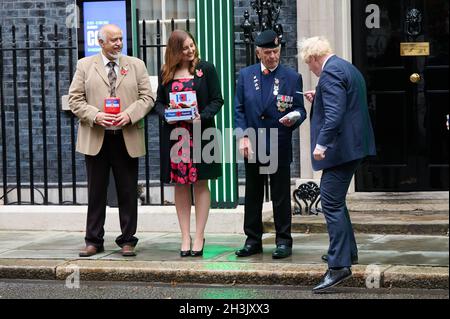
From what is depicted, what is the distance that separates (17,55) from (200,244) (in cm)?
402

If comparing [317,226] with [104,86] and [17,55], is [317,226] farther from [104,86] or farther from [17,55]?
[17,55]

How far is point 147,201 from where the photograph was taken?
34.1 ft

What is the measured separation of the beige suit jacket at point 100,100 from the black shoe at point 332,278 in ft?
7.11

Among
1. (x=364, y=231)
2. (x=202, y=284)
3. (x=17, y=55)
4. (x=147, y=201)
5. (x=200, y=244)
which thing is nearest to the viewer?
(x=202, y=284)

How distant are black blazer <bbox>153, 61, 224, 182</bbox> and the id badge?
325mm

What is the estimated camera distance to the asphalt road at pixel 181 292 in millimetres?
7227

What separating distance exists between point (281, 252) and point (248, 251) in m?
0.32

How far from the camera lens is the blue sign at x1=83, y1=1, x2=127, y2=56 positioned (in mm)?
11031

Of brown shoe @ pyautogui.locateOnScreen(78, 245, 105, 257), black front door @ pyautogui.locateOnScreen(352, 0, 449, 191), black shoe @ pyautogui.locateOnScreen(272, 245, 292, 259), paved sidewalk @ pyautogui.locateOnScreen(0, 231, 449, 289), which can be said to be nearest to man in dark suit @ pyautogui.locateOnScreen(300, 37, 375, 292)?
paved sidewalk @ pyautogui.locateOnScreen(0, 231, 449, 289)

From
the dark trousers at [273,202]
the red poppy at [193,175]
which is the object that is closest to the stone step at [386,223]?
the dark trousers at [273,202]

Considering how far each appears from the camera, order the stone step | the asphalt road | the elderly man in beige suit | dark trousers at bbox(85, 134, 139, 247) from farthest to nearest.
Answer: the stone step
dark trousers at bbox(85, 134, 139, 247)
the elderly man in beige suit
the asphalt road

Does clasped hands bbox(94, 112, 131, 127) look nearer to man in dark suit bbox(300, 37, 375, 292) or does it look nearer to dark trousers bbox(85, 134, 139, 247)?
dark trousers bbox(85, 134, 139, 247)
